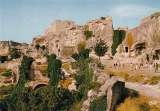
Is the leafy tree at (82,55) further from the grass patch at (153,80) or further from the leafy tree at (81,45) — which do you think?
the grass patch at (153,80)

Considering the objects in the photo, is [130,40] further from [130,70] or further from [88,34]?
[130,70]

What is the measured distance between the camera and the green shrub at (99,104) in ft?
204

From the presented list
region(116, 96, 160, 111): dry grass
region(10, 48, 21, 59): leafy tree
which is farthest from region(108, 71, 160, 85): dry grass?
region(10, 48, 21, 59): leafy tree

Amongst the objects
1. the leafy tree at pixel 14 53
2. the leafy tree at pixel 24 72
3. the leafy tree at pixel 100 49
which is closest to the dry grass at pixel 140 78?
the leafy tree at pixel 24 72

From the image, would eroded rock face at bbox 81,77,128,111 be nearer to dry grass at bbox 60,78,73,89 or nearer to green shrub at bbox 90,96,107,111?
green shrub at bbox 90,96,107,111

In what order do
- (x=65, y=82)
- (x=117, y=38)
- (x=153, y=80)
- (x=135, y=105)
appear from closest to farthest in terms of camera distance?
(x=135, y=105) → (x=153, y=80) → (x=65, y=82) → (x=117, y=38)

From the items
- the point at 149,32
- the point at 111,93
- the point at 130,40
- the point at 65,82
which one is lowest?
the point at 111,93

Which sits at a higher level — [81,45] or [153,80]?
[81,45]

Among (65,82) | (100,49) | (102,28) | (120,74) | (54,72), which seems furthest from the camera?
(102,28)

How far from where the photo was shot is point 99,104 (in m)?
62.7

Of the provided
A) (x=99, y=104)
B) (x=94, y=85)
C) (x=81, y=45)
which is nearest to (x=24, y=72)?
(x=94, y=85)

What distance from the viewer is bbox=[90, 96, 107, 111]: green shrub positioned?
204 ft

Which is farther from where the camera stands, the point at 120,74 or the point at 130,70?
the point at 130,70

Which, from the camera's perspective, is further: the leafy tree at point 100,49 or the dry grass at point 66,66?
the leafy tree at point 100,49
